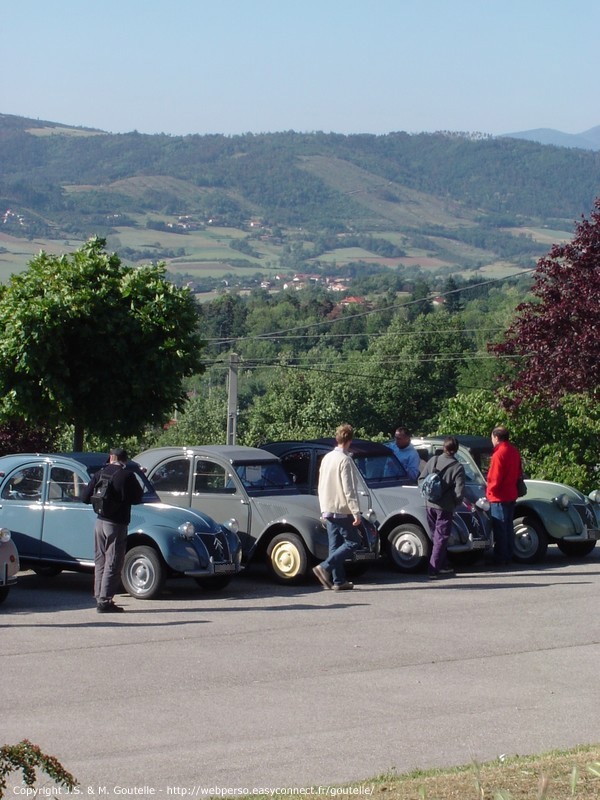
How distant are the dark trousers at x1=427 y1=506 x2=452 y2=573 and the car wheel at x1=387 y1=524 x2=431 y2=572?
405mm

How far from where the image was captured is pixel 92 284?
18.3 m

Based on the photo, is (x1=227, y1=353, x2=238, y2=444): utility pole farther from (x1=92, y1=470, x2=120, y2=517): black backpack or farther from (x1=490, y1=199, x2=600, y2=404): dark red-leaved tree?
(x1=92, y1=470, x2=120, y2=517): black backpack

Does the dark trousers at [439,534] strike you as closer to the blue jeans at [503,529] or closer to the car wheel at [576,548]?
the blue jeans at [503,529]

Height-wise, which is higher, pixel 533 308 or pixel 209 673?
pixel 533 308

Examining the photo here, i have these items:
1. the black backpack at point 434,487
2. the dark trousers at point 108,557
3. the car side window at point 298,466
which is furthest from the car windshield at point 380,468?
the dark trousers at point 108,557

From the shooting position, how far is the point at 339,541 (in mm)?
13250

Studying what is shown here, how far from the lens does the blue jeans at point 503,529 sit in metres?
15.8

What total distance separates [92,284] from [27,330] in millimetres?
1493

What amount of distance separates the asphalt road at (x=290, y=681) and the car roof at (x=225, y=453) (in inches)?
76.6

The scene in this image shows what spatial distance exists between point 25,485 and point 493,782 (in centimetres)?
899

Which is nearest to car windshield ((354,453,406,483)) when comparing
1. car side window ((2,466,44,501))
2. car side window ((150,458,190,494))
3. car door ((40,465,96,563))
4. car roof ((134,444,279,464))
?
car roof ((134,444,279,464))

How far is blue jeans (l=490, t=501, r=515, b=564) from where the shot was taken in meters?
15.8

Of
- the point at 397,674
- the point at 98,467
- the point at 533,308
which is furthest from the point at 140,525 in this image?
the point at 533,308

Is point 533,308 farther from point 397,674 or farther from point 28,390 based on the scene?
point 397,674
